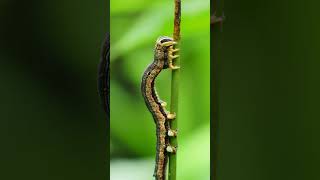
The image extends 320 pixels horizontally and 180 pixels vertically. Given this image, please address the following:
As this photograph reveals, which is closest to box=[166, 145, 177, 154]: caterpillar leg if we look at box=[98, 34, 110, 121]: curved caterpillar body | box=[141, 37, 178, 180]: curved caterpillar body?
box=[141, 37, 178, 180]: curved caterpillar body

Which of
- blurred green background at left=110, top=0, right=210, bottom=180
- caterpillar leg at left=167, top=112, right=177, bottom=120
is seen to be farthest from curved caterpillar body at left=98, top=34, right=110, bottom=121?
caterpillar leg at left=167, top=112, right=177, bottom=120

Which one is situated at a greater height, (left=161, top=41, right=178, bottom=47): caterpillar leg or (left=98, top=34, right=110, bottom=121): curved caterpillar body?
(left=161, top=41, right=178, bottom=47): caterpillar leg

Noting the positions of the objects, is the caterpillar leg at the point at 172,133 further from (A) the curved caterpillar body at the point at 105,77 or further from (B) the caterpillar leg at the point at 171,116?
(A) the curved caterpillar body at the point at 105,77

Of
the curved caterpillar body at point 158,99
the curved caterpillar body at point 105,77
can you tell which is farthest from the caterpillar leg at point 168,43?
the curved caterpillar body at point 105,77

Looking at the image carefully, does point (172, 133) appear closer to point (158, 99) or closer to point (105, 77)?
point (158, 99)

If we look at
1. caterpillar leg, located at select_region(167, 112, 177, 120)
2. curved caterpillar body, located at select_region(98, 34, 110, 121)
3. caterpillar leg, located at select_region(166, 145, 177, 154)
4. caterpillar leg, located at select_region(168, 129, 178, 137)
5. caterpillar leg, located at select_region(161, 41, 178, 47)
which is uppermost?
caterpillar leg, located at select_region(161, 41, 178, 47)

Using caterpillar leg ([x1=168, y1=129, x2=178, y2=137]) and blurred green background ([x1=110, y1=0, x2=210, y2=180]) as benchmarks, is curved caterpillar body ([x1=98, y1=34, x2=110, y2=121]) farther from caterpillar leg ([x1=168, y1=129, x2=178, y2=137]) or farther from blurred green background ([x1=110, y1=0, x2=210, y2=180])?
caterpillar leg ([x1=168, y1=129, x2=178, y2=137])
